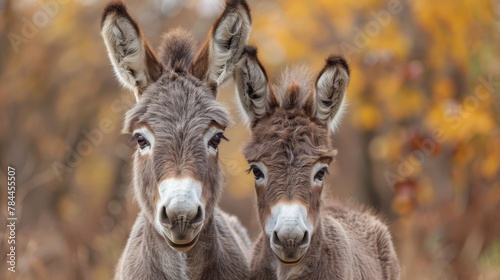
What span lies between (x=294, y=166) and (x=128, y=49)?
6.60 feet

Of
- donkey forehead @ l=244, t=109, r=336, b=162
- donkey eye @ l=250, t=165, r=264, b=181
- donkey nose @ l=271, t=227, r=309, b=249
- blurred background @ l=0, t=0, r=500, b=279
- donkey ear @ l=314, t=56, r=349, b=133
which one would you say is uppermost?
blurred background @ l=0, t=0, r=500, b=279

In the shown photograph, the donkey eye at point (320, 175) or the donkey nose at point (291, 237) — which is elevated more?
the donkey eye at point (320, 175)

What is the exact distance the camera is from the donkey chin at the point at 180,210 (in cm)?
637

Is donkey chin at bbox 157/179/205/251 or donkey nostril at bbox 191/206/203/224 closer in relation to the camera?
donkey chin at bbox 157/179/205/251

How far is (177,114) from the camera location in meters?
7.23

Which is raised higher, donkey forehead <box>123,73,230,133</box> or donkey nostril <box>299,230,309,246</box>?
donkey forehead <box>123,73,230,133</box>

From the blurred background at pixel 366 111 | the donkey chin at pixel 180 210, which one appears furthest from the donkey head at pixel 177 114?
the blurred background at pixel 366 111

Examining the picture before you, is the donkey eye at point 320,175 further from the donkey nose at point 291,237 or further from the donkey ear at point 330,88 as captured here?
the donkey nose at point 291,237

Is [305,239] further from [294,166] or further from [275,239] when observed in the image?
[294,166]

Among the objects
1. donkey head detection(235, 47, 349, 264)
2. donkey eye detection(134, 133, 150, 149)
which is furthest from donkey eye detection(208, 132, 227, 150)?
donkey eye detection(134, 133, 150, 149)

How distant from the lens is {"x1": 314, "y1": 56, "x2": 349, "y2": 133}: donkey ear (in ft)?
26.7

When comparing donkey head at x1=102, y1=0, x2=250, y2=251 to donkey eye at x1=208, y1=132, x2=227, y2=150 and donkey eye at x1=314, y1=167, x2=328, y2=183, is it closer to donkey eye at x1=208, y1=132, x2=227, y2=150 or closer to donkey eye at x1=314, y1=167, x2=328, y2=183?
donkey eye at x1=208, y1=132, x2=227, y2=150

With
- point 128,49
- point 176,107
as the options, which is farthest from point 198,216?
point 128,49

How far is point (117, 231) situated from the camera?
12742 mm
